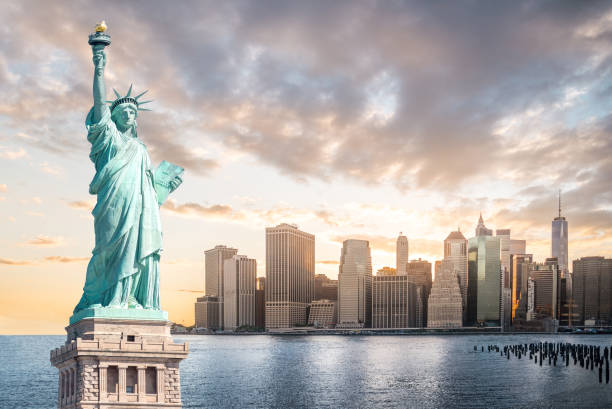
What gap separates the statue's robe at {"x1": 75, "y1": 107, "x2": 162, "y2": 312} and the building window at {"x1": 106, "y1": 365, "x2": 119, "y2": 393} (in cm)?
330

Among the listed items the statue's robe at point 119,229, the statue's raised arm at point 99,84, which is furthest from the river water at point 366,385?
the statue's raised arm at point 99,84

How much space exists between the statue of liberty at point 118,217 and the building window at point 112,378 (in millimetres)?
3106

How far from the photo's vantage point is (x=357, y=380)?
140000 mm

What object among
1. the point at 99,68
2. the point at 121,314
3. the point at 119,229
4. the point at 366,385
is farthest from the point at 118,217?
the point at 366,385

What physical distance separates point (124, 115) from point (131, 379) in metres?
12.3

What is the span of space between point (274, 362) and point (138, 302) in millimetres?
153449

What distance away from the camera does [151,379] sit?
3700 centimetres

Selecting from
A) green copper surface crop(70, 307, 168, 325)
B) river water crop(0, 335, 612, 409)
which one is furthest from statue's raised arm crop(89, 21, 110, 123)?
river water crop(0, 335, 612, 409)

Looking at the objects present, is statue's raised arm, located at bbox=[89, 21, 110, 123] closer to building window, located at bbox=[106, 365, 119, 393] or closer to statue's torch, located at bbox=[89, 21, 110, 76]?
statue's torch, located at bbox=[89, 21, 110, 76]

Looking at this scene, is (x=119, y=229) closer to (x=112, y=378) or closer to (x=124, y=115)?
(x=124, y=115)

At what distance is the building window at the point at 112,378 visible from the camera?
3622cm

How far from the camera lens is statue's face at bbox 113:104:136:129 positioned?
39844 millimetres

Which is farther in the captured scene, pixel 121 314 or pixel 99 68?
pixel 99 68

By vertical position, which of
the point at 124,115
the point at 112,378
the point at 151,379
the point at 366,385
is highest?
the point at 124,115
